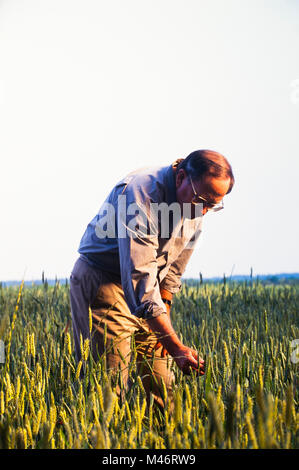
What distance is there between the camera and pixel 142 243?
2453 mm

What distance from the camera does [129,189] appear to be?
2.67m

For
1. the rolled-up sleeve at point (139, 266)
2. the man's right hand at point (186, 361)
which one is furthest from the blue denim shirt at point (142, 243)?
the man's right hand at point (186, 361)

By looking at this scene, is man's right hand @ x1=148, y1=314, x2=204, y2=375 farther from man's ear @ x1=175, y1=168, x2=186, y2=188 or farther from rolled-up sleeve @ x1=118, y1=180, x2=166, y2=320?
man's ear @ x1=175, y1=168, x2=186, y2=188

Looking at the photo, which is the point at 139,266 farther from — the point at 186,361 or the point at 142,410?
the point at 142,410

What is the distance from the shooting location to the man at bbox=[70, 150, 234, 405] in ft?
7.68

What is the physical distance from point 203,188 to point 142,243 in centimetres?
43

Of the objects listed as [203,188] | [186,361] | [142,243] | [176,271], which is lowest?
[186,361]

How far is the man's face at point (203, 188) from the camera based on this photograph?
2.57 metres

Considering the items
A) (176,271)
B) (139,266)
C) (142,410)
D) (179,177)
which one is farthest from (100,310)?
(142,410)

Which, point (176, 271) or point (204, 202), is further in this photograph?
point (176, 271)

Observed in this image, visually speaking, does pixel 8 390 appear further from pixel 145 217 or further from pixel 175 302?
pixel 175 302

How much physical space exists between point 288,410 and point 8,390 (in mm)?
1027

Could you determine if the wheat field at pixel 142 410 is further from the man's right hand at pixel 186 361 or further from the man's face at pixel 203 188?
the man's face at pixel 203 188
